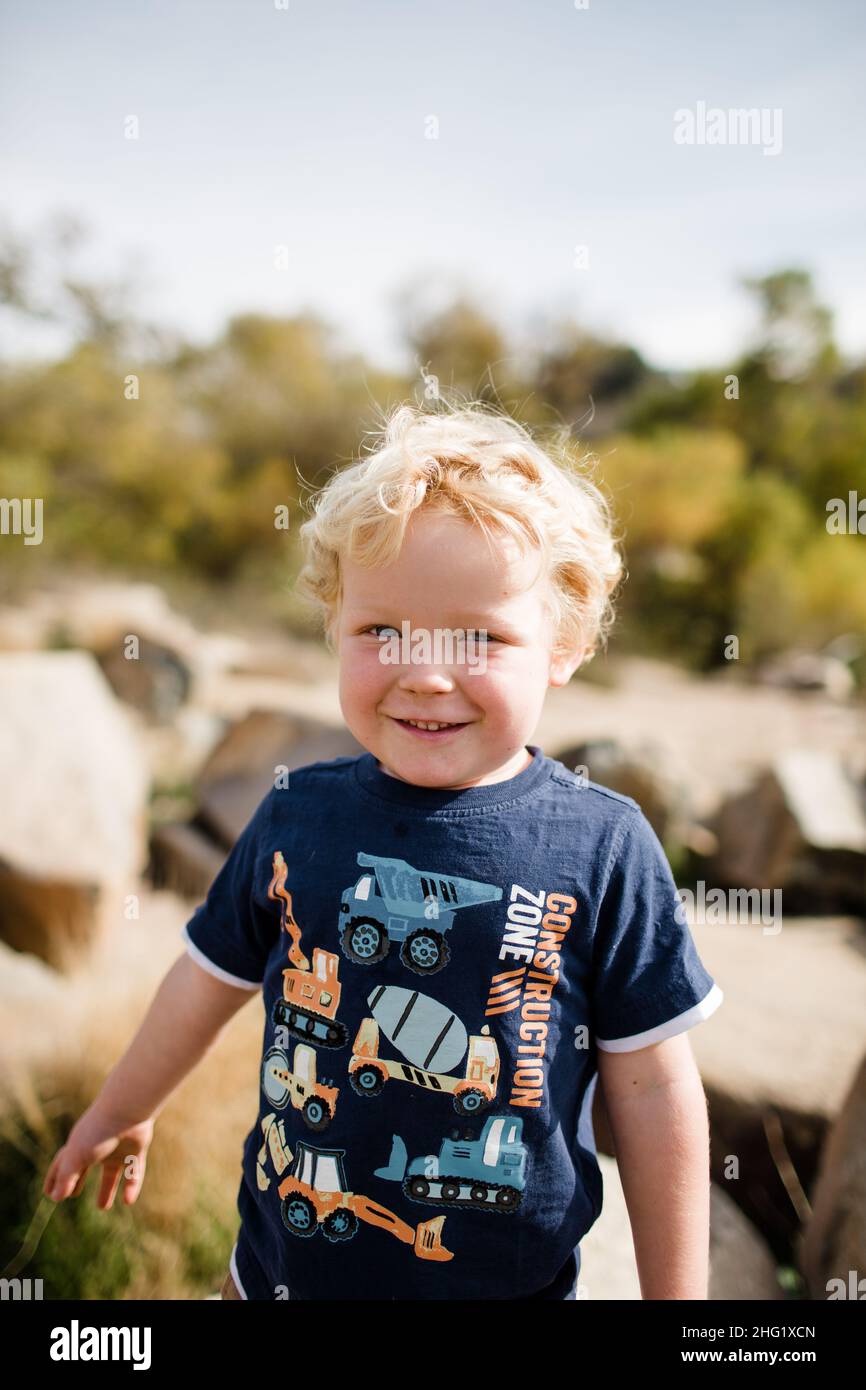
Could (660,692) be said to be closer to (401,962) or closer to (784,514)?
(784,514)

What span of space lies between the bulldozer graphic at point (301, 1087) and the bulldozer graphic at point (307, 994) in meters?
0.03

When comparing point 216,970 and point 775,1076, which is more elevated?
point 216,970

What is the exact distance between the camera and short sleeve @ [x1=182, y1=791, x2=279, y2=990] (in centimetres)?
141

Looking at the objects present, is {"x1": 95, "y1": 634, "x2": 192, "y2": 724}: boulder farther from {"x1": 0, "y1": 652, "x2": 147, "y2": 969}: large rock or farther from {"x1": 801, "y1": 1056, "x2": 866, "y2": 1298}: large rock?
{"x1": 801, "y1": 1056, "x2": 866, "y2": 1298}: large rock

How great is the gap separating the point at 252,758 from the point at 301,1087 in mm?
4161

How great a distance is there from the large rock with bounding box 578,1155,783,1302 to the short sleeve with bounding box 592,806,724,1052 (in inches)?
21.0

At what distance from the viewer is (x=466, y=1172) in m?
1.20

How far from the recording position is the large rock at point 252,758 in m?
4.89

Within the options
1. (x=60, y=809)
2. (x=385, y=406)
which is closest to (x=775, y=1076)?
(x=60, y=809)

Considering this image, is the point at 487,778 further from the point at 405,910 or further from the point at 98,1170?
the point at 98,1170

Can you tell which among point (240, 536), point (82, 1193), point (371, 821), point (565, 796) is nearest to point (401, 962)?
point (371, 821)

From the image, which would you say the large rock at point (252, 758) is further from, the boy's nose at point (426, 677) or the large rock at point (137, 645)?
the boy's nose at point (426, 677)
